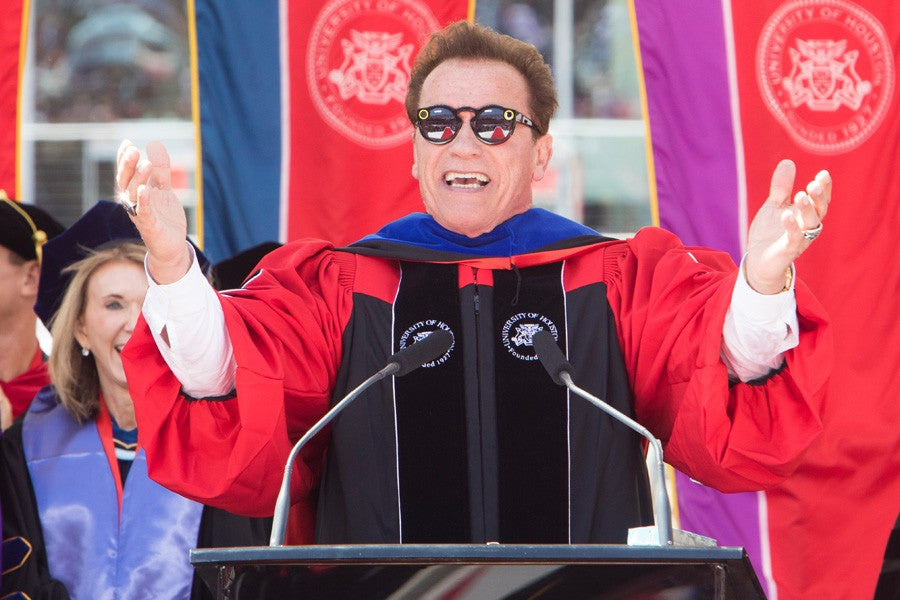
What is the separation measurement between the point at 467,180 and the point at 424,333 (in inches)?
17.4

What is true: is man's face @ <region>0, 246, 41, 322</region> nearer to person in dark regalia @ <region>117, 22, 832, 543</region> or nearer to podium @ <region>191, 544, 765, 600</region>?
person in dark regalia @ <region>117, 22, 832, 543</region>

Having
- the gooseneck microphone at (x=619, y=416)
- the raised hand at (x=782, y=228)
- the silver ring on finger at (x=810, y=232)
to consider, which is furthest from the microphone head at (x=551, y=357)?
the silver ring on finger at (x=810, y=232)

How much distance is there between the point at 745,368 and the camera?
9.85 feet

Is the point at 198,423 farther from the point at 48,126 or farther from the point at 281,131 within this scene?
the point at 48,126

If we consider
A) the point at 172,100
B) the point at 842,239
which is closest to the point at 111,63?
the point at 172,100

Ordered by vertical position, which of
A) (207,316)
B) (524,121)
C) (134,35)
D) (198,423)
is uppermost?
(134,35)

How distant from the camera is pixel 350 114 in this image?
5.60 metres

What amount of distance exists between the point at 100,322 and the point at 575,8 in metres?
6.27

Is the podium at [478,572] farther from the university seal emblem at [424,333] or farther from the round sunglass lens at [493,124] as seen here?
the round sunglass lens at [493,124]

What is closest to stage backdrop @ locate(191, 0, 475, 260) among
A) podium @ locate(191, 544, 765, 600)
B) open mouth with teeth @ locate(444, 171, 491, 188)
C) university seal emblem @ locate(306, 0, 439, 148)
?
university seal emblem @ locate(306, 0, 439, 148)

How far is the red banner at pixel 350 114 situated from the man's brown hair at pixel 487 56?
1.93 m

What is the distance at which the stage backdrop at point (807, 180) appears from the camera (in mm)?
4930

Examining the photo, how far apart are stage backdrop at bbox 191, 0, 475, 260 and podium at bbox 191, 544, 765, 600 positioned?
3.47 metres

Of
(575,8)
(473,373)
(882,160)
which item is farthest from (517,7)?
(473,373)
